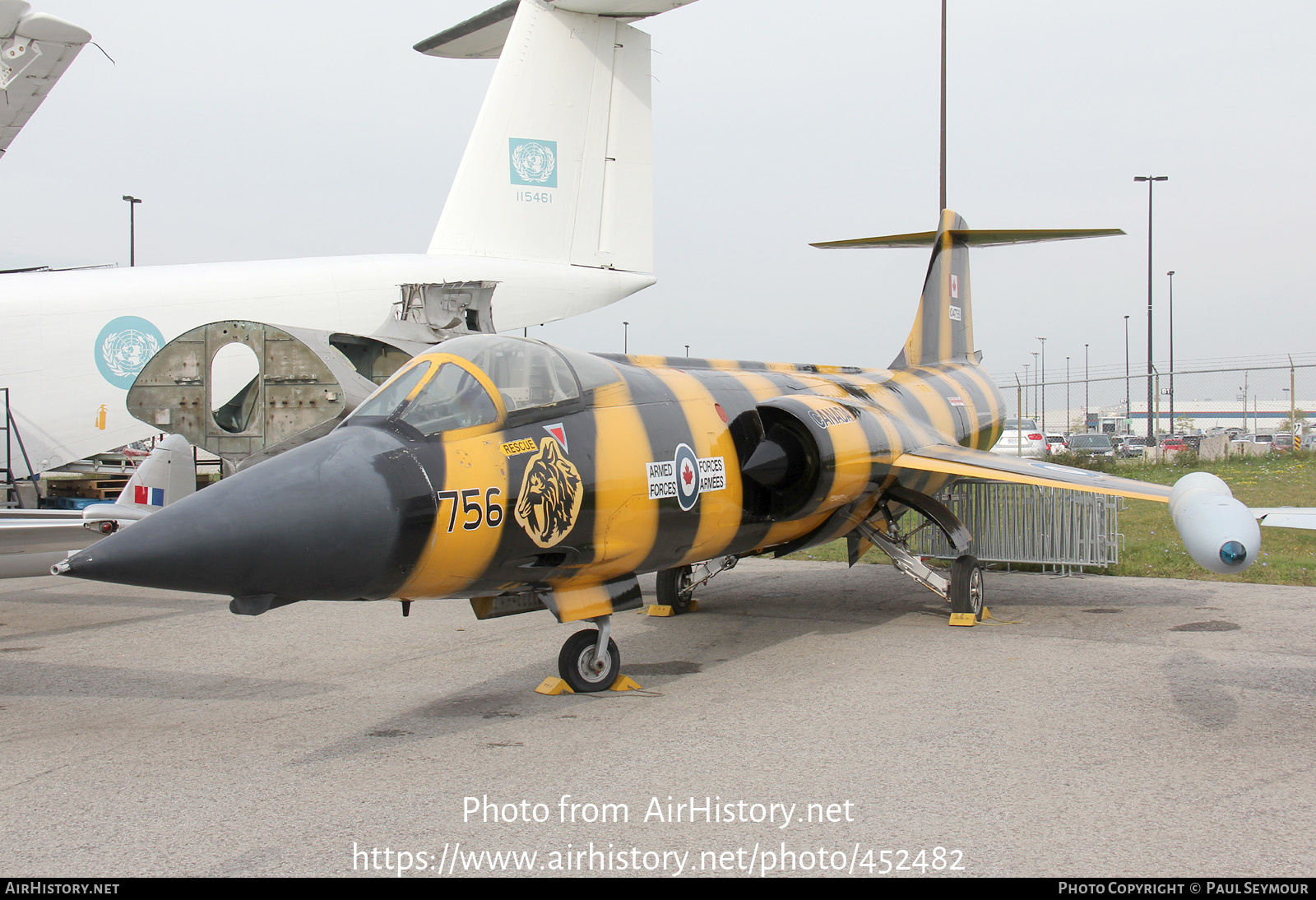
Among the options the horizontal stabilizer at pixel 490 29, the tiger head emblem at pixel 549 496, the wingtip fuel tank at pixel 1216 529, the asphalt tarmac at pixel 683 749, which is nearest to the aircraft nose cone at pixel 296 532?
the tiger head emblem at pixel 549 496

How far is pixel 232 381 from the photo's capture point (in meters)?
12.1

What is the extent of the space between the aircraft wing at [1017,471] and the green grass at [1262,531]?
125cm

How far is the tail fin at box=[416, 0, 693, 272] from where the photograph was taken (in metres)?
14.6

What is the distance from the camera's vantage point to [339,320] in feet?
42.2

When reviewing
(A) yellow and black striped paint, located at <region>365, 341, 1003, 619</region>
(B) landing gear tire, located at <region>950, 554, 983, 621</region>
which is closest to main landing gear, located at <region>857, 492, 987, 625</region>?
(B) landing gear tire, located at <region>950, 554, 983, 621</region>

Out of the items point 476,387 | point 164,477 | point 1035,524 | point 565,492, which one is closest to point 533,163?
point 164,477

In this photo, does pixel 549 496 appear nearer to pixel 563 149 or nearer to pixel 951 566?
pixel 951 566

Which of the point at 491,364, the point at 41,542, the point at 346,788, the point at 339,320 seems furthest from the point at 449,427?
the point at 339,320

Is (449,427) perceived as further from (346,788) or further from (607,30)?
(607,30)

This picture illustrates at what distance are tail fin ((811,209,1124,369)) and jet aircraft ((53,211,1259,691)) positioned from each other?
12.9 ft

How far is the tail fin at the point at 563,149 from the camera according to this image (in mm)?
14570

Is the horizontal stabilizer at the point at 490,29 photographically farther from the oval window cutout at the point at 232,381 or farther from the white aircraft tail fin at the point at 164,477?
the white aircraft tail fin at the point at 164,477

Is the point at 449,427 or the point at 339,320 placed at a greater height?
the point at 339,320

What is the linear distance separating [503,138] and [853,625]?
938cm
